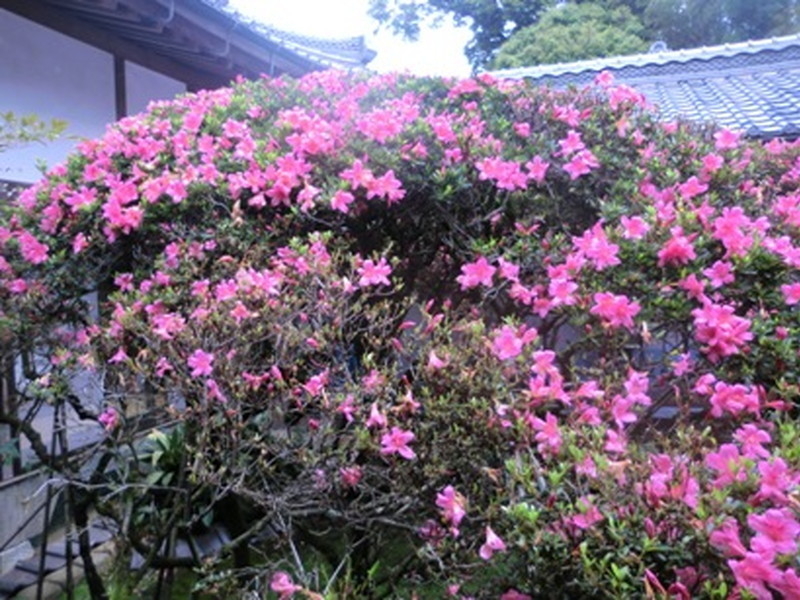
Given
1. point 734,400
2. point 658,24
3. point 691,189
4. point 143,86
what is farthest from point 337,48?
point 658,24

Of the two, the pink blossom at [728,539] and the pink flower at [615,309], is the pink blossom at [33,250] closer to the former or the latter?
the pink flower at [615,309]

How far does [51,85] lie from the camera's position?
14.3ft

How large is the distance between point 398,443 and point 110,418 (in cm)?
112

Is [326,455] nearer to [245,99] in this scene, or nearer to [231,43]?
[245,99]

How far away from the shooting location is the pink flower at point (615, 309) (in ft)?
6.05

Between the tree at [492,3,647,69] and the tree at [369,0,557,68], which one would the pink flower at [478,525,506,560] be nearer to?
the tree at [492,3,647,69]

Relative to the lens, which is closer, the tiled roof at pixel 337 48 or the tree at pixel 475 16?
the tiled roof at pixel 337 48

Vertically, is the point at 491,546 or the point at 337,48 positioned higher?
the point at 337,48

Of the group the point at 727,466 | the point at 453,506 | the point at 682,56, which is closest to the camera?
the point at 727,466

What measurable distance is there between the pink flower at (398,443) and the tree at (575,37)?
50.8ft

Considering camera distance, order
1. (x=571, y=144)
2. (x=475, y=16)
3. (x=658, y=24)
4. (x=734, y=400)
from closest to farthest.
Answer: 1. (x=734, y=400)
2. (x=571, y=144)
3. (x=658, y=24)
4. (x=475, y=16)

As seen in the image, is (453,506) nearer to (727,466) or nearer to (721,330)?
(727,466)

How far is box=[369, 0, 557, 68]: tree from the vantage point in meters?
19.1

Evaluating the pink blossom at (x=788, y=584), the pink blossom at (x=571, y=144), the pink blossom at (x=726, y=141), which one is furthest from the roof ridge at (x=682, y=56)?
the pink blossom at (x=788, y=584)
